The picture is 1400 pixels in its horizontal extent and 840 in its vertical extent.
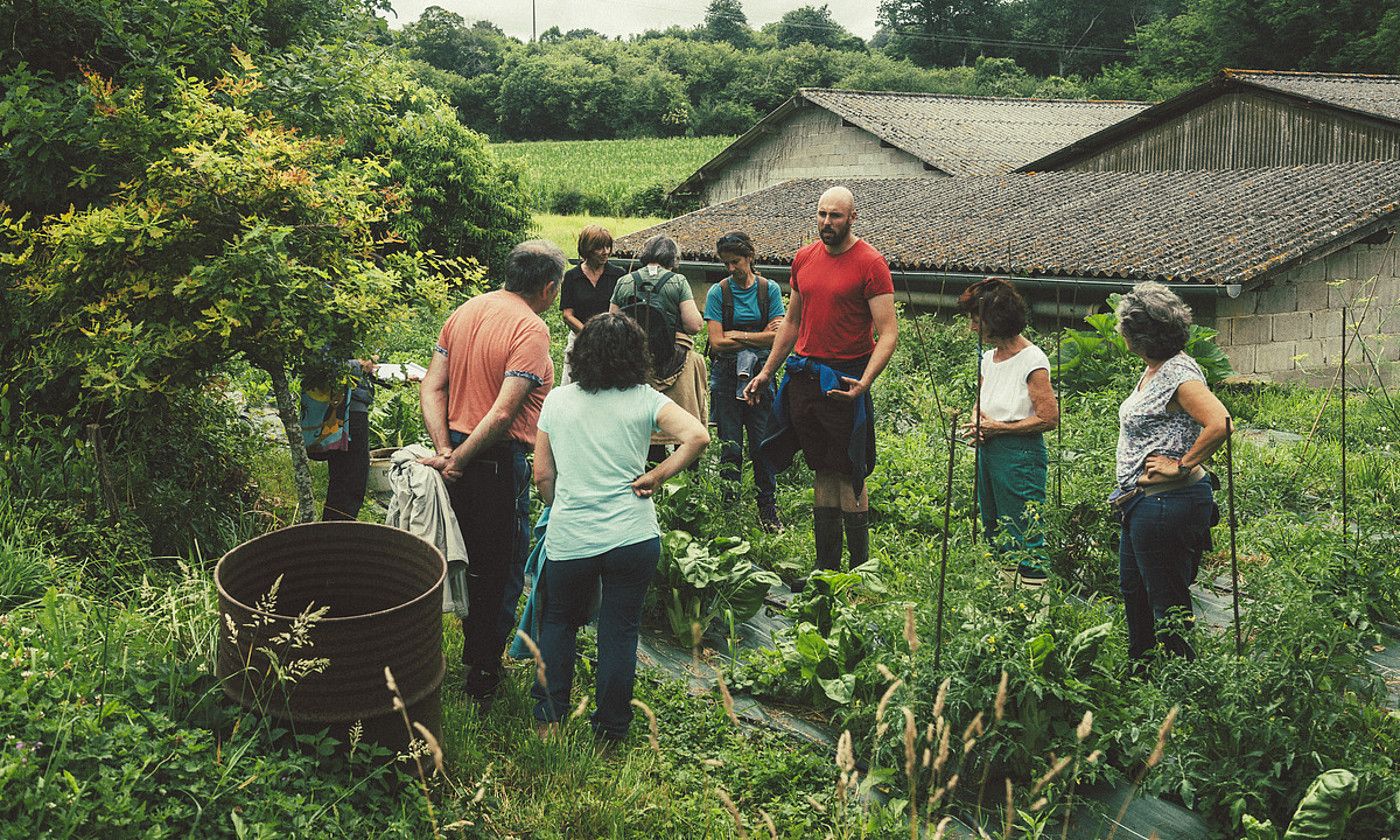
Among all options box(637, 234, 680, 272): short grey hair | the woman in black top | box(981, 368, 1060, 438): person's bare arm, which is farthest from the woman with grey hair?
the woman in black top

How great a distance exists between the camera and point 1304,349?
1638cm

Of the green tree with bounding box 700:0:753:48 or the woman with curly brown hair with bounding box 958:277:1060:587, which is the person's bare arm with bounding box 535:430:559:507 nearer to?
the woman with curly brown hair with bounding box 958:277:1060:587

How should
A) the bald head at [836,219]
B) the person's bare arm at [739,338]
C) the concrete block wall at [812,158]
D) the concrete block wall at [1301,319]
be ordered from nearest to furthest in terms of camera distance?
the bald head at [836,219], the person's bare arm at [739,338], the concrete block wall at [1301,319], the concrete block wall at [812,158]

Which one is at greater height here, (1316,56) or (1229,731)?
(1316,56)

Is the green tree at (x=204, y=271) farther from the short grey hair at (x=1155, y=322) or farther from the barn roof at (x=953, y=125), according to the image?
the barn roof at (x=953, y=125)

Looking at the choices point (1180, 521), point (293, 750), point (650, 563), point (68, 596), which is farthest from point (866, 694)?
point (68, 596)

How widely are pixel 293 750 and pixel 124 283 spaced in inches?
94.2

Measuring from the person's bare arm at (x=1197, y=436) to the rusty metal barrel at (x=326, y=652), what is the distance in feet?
9.25

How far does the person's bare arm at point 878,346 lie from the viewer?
527 cm

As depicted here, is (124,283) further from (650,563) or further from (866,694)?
(866,694)

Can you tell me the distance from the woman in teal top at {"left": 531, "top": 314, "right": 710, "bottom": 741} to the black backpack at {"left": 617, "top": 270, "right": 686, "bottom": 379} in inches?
105

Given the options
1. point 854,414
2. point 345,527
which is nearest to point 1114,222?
point 854,414

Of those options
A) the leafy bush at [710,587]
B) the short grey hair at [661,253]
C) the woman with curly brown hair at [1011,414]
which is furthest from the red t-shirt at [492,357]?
the short grey hair at [661,253]

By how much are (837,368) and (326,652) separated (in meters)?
3.11
